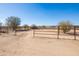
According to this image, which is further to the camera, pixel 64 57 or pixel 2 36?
pixel 2 36

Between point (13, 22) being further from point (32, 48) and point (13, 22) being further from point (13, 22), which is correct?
point (32, 48)

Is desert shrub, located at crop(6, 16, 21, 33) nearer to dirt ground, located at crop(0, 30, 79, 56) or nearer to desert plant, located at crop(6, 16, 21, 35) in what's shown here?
desert plant, located at crop(6, 16, 21, 35)

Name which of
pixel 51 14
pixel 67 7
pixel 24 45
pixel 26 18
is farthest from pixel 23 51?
pixel 67 7

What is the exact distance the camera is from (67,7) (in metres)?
3.84

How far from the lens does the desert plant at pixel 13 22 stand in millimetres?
4007

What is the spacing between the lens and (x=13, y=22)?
13.9ft

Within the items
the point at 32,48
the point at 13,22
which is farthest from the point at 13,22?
the point at 32,48

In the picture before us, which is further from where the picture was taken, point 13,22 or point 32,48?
point 13,22

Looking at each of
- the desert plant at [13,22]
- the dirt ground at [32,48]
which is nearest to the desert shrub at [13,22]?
the desert plant at [13,22]

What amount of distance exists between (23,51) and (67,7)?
1.36 metres

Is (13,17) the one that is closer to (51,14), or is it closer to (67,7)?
(51,14)

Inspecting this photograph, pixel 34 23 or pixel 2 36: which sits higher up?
pixel 34 23

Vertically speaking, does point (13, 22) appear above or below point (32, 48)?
above

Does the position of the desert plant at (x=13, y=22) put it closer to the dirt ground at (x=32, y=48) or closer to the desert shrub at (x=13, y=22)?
the desert shrub at (x=13, y=22)
